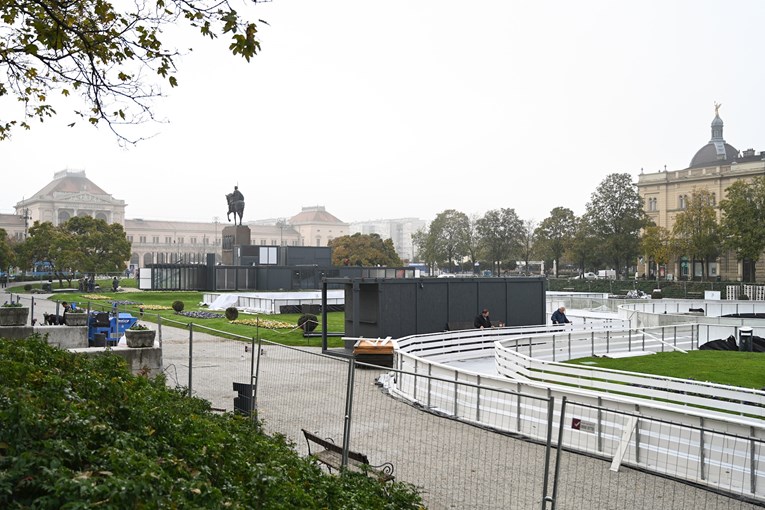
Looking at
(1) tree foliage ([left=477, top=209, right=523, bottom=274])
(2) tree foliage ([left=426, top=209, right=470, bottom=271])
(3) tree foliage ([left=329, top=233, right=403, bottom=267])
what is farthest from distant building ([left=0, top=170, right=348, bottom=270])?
(1) tree foliage ([left=477, top=209, right=523, bottom=274])

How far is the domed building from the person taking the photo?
84.5 m

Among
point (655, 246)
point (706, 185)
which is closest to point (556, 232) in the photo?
point (655, 246)

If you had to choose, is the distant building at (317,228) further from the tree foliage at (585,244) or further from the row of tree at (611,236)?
the tree foliage at (585,244)

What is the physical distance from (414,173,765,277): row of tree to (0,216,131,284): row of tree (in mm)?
46960

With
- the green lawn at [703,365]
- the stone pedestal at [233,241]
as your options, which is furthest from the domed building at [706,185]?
the green lawn at [703,365]

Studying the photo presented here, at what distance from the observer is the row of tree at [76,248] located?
72.2m

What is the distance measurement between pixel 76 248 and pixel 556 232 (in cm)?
5829

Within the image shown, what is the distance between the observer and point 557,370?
1421 cm

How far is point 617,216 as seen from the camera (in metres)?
77.8

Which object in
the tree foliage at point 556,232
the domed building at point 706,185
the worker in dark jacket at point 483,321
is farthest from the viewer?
the tree foliage at point 556,232

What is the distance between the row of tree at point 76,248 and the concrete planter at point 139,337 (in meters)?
61.6

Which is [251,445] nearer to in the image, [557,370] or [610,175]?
[557,370]

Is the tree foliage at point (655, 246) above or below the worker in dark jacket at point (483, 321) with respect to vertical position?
above

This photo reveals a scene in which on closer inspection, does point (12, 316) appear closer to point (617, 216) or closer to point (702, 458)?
point (702, 458)
